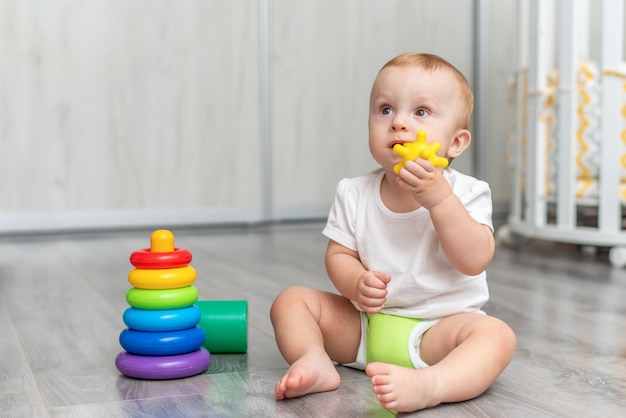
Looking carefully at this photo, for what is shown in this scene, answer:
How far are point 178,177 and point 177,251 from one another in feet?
5.65

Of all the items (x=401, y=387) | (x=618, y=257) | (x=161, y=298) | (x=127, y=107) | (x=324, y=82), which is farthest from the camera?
(x=324, y=82)

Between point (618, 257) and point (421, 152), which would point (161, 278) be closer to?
point (421, 152)

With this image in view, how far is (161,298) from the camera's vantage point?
0.96m

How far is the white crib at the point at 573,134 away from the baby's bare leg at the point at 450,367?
3.55ft

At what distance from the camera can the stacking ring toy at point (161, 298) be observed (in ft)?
3.15

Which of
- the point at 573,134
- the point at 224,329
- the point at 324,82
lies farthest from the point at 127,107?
the point at 224,329

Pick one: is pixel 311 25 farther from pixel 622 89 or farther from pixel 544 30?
pixel 622 89

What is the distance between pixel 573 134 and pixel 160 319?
135cm

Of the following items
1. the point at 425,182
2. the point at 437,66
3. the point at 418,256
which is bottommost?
the point at 418,256

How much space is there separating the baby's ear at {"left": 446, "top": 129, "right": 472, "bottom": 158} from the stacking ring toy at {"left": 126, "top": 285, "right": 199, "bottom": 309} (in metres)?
0.35

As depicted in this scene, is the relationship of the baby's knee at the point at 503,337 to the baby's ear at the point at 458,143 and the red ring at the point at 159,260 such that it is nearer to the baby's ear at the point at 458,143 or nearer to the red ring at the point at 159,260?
the baby's ear at the point at 458,143

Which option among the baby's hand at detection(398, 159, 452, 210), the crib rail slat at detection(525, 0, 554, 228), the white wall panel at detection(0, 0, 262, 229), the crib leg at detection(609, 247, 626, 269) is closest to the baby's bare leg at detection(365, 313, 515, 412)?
the baby's hand at detection(398, 159, 452, 210)

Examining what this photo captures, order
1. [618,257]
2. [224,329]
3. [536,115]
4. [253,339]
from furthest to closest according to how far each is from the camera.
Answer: [536,115] → [618,257] → [253,339] → [224,329]

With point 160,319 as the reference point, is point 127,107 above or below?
above
